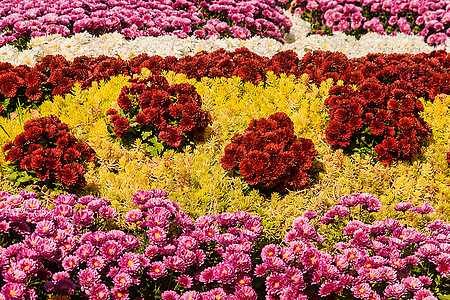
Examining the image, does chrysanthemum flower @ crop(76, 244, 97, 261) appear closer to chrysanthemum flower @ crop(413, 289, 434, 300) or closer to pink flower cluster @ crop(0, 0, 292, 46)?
chrysanthemum flower @ crop(413, 289, 434, 300)

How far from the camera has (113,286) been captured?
2.81 metres

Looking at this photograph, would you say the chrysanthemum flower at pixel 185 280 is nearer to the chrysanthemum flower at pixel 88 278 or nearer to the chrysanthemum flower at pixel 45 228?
the chrysanthemum flower at pixel 88 278

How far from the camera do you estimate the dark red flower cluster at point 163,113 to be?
165 inches

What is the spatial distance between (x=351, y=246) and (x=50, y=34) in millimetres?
6498

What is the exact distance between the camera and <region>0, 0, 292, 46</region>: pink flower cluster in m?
7.37

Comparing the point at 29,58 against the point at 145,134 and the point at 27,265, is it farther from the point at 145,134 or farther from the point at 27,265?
the point at 27,265

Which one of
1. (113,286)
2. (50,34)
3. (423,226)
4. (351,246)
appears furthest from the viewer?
(50,34)

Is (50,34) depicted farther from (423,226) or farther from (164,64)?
(423,226)

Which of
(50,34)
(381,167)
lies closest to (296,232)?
(381,167)

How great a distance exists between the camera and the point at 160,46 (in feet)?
21.2

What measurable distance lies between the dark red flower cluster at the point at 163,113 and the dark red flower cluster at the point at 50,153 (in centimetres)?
47

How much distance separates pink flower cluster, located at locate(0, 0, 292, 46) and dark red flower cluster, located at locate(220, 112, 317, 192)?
13.3 feet

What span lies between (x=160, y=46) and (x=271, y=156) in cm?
348

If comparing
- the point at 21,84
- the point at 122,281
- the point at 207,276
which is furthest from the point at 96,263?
the point at 21,84
